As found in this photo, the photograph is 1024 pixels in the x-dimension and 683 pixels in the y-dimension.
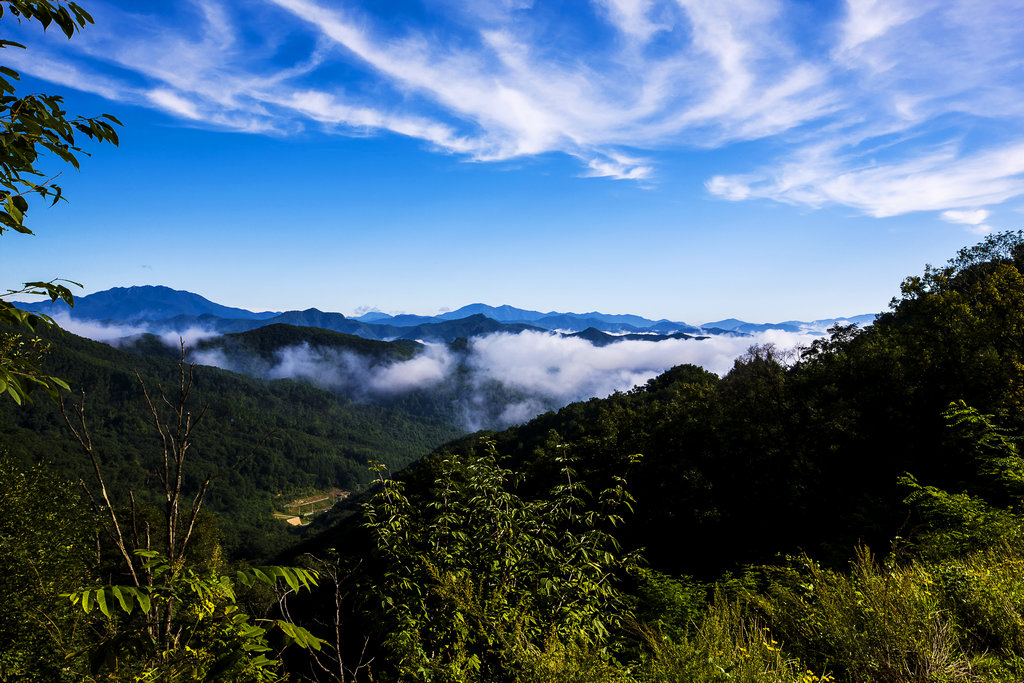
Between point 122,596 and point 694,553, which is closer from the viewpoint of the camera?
point 122,596

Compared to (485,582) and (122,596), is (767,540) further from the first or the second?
(122,596)

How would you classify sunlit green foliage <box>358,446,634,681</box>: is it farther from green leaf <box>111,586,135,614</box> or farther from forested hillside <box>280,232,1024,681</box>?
green leaf <box>111,586,135,614</box>

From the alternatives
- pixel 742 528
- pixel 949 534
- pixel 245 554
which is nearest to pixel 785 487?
pixel 742 528

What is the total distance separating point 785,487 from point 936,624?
22.1 metres

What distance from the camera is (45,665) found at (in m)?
11.6

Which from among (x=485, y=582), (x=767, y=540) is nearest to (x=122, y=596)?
(x=485, y=582)

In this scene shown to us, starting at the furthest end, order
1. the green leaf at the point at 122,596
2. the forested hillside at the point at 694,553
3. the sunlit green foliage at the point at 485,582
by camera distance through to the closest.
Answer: the sunlit green foliage at the point at 485,582 < the forested hillside at the point at 694,553 < the green leaf at the point at 122,596

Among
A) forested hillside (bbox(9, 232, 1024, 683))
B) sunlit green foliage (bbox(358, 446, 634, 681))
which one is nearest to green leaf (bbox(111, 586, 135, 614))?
forested hillside (bbox(9, 232, 1024, 683))

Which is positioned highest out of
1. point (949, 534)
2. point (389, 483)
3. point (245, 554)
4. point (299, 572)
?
point (299, 572)

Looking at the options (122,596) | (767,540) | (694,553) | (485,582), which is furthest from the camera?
(694,553)

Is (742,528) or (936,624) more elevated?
(936,624)

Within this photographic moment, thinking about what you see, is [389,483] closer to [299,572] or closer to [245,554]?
[299,572]

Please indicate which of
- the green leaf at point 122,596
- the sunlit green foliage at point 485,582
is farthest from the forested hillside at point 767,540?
the green leaf at point 122,596

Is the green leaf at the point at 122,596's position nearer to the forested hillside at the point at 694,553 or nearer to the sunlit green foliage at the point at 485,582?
the forested hillside at the point at 694,553
